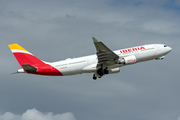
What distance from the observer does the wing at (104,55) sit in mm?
47141

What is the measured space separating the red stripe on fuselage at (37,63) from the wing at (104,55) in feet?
28.9

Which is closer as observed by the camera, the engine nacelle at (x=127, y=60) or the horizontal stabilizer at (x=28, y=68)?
the horizontal stabilizer at (x=28, y=68)

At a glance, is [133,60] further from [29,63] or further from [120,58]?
[29,63]

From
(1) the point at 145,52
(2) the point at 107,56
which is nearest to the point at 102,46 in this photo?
(2) the point at 107,56

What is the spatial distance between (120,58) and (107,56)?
3.42m

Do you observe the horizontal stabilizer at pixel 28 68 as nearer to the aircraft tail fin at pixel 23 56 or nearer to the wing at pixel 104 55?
the aircraft tail fin at pixel 23 56

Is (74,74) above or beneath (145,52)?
beneath

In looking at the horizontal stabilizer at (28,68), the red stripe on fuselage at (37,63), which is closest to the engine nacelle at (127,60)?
the red stripe on fuselage at (37,63)

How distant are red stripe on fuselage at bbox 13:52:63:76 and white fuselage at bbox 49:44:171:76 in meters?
1.01

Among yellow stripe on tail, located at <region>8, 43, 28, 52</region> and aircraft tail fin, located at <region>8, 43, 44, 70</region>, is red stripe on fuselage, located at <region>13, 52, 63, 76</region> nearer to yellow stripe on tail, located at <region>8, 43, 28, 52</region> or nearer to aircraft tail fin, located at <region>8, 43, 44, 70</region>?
aircraft tail fin, located at <region>8, 43, 44, 70</region>

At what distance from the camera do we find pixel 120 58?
171 feet

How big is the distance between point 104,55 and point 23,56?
16.8m

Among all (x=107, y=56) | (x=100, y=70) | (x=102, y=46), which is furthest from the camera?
(x=100, y=70)

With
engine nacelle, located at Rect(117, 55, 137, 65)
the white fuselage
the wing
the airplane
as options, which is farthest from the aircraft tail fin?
engine nacelle, located at Rect(117, 55, 137, 65)
